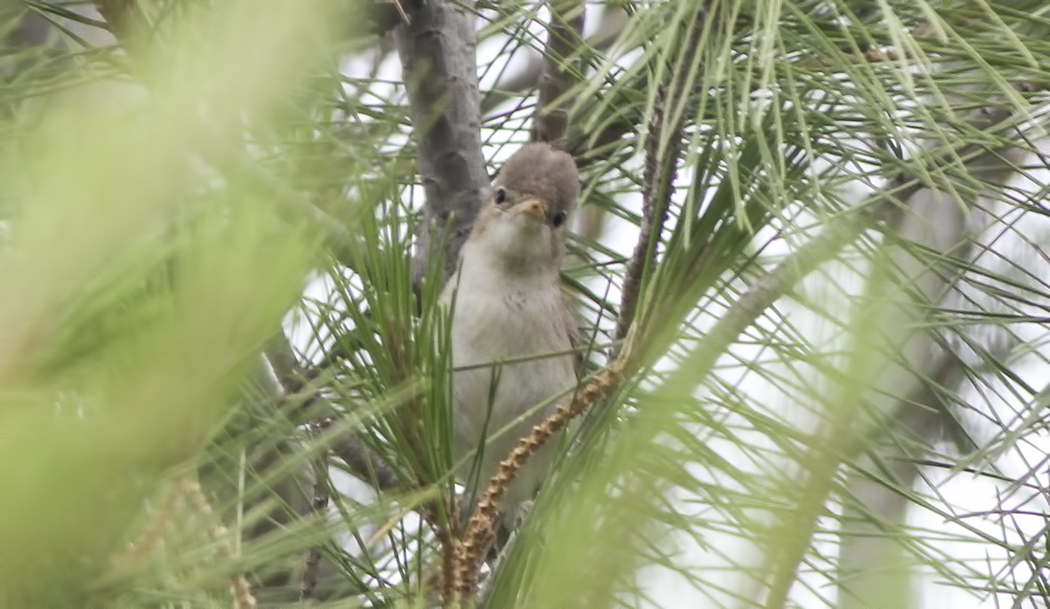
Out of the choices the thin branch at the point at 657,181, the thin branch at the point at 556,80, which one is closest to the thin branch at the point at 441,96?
the thin branch at the point at 556,80

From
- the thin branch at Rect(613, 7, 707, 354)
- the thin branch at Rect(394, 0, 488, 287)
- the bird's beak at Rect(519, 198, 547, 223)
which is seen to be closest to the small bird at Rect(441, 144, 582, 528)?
the bird's beak at Rect(519, 198, 547, 223)

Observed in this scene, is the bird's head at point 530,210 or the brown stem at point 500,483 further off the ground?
the bird's head at point 530,210

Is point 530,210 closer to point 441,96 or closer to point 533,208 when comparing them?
point 533,208

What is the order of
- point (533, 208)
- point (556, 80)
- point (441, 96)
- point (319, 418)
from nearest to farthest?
1. point (319, 418)
2. point (441, 96)
3. point (556, 80)
4. point (533, 208)

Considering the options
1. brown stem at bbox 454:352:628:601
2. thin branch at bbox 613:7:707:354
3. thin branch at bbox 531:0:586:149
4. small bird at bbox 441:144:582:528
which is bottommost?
brown stem at bbox 454:352:628:601

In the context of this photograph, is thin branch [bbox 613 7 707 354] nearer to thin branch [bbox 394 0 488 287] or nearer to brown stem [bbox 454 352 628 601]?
brown stem [bbox 454 352 628 601]

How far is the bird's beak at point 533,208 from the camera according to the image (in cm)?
312

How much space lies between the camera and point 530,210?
3.14m

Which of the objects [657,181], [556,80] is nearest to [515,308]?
[556,80]

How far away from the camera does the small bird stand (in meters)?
3.06

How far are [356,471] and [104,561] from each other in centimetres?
188

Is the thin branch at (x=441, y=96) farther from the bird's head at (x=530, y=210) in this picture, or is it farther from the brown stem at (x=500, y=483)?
the brown stem at (x=500, y=483)

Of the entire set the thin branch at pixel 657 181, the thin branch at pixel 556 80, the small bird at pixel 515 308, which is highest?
the thin branch at pixel 556 80

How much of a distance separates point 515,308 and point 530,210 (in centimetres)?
25
